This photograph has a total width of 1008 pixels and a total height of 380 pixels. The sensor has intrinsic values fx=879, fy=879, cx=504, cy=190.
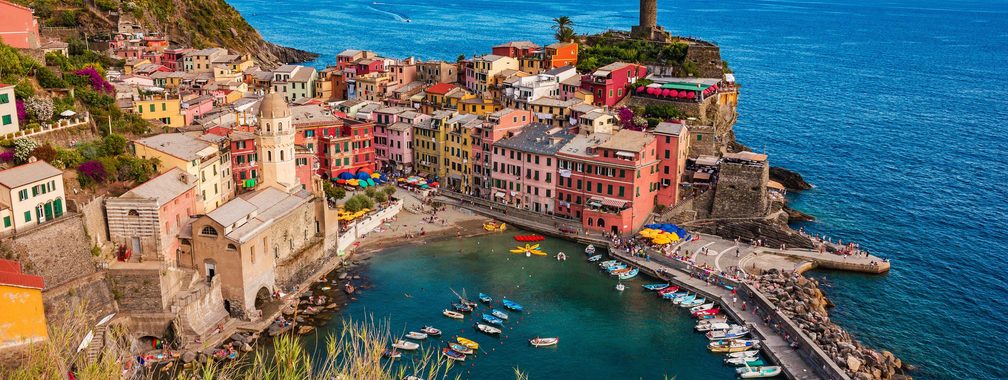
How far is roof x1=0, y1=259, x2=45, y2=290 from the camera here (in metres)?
40.3

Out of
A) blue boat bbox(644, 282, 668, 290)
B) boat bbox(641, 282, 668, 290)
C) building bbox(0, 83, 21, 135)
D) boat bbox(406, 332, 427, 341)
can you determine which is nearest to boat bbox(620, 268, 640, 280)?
boat bbox(641, 282, 668, 290)

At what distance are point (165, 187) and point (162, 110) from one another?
19887mm

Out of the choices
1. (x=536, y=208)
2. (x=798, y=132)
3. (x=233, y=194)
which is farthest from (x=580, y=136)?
(x=798, y=132)

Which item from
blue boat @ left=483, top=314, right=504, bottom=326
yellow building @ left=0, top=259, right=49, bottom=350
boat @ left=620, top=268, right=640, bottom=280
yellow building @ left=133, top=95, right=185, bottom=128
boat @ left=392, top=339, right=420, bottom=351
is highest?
yellow building @ left=133, top=95, right=185, bottom=128

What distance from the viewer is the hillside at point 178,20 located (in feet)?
339

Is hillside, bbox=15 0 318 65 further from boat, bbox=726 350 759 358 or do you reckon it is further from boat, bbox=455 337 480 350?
boat, bbox=726 350 759 358

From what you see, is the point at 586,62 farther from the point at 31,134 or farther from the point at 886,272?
the point at 31,134

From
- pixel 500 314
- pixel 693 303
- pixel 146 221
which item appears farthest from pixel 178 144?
pixel 693 303

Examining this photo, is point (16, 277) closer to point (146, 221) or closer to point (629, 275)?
point (146, 221)

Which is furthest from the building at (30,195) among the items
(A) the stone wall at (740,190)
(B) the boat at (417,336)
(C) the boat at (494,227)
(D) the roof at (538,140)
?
(A) the stone wall at (740,190)

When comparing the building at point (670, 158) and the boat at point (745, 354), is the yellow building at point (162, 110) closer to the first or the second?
the building at point (670, 158)

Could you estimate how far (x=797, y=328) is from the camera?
4991cm

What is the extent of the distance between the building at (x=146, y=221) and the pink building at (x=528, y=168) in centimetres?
2980

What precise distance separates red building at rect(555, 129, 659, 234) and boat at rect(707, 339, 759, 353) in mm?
18036
